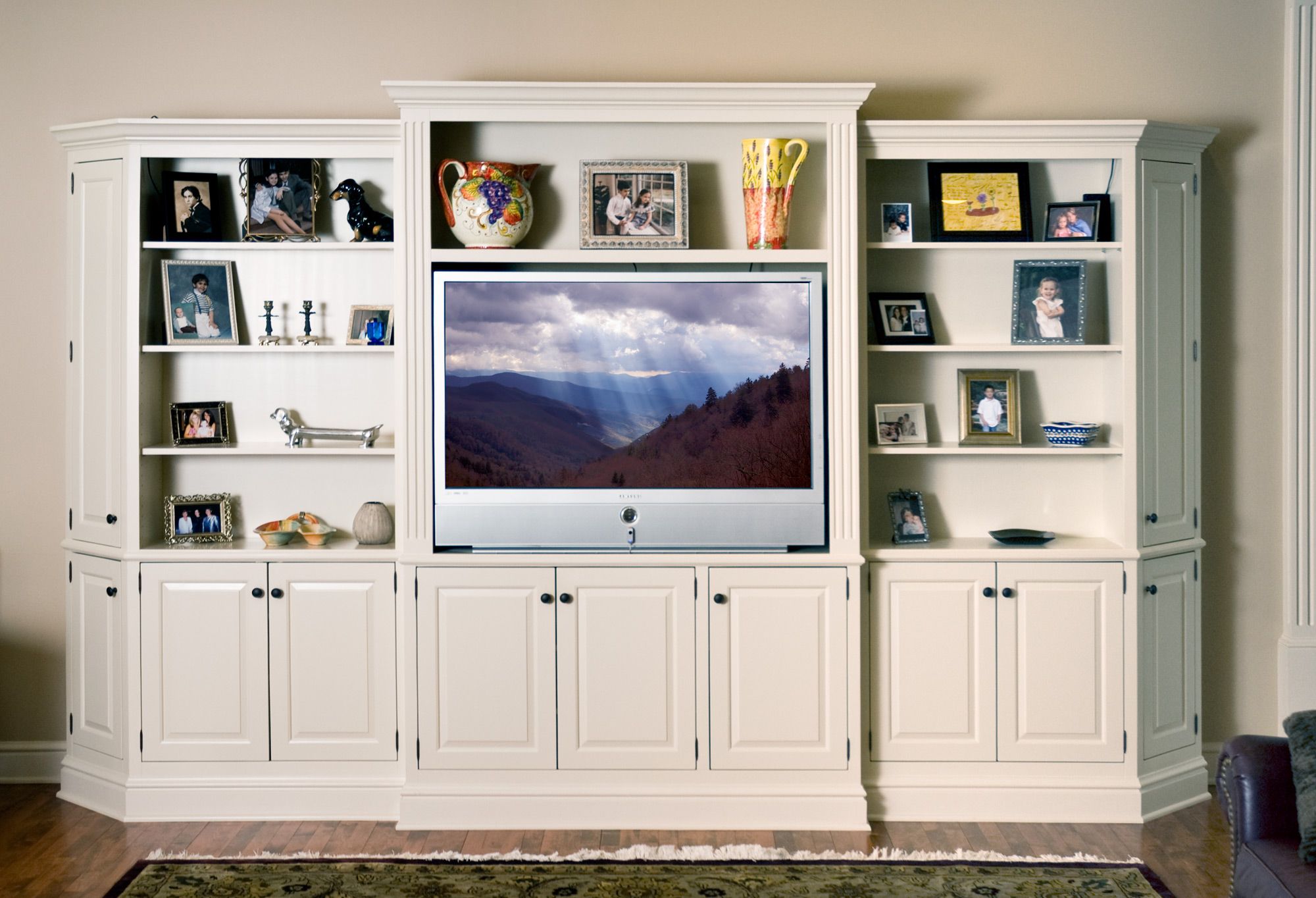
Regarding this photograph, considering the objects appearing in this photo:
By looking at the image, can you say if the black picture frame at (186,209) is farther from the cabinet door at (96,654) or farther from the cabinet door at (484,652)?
the cabinet door at (484,652)

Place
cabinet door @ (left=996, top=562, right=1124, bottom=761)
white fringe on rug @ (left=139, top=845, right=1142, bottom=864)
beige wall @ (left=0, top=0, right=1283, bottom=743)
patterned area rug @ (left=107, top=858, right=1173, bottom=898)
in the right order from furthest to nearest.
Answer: beige wall @ (left=0, top=0, right=1283, bottom=743)
cabinet door @ (left=996, top=562, right=1124, bottom=761)
white fringe on rug @ (left=139, top=845, right=1142, bottom=864)
patterned area rug @ (left=107, top=858, right=1173, bottom=898)

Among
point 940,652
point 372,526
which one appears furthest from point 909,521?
point 372,526

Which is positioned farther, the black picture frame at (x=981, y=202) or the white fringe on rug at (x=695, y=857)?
the black picture frame at (x=981, y=202)

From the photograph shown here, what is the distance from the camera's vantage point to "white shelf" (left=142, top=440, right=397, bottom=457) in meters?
3.44

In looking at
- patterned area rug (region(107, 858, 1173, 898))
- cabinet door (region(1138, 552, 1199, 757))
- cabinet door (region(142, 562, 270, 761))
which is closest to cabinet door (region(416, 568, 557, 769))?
patterned area rug (region(107, 858, 1173, 898))

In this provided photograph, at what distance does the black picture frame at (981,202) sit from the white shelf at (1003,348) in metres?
0.37

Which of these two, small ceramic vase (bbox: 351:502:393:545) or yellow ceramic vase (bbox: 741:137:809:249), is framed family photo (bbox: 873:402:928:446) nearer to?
yellow ceramic vase (bbox: 741:137:809:249)

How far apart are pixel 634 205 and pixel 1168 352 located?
6.16 feet

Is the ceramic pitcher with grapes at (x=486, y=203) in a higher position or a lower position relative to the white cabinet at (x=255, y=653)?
higher

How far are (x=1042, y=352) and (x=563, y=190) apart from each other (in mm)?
1748

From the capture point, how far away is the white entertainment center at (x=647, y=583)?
10.9 ft

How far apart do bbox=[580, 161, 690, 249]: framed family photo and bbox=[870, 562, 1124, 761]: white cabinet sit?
1.33 meters

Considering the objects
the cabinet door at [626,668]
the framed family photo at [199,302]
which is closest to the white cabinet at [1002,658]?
the cabinet door at [626,668]

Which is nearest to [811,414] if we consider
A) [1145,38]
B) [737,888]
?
[737,888]
